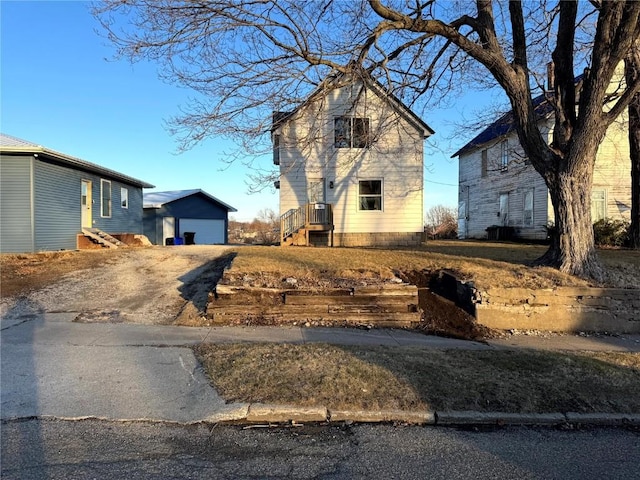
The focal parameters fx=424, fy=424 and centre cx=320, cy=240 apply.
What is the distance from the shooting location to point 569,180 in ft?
30.1

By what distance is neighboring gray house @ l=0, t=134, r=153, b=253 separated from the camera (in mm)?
14703

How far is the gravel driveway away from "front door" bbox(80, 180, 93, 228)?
23.1 feet

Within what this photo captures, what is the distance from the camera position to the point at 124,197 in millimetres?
22703

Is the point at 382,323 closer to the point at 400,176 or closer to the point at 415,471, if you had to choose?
the point at 415,471

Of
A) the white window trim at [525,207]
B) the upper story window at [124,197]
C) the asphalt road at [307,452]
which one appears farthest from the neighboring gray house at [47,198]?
the white window trim at [525,207]

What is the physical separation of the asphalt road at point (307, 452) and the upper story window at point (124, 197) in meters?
20.5

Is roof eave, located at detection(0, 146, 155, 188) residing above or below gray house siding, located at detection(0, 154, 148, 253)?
above

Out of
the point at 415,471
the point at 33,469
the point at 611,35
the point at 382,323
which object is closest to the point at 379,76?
the point at 611,35

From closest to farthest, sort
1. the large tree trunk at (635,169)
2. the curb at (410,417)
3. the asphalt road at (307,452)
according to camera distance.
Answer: the asphalt road at (307,452), the curb at (410,417), the large tree trunk at (635,169)

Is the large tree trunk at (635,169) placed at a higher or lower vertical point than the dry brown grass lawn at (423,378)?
higher

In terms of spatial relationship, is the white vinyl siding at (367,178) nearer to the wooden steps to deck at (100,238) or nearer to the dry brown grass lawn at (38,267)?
the wooden steps to deck at (100,238)

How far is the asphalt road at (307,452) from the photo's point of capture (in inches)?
121

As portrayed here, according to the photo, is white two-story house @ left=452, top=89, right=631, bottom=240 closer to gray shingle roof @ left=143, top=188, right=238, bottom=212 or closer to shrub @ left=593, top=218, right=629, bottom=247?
shrub @ left=593, top=218, right=629, bottom=247

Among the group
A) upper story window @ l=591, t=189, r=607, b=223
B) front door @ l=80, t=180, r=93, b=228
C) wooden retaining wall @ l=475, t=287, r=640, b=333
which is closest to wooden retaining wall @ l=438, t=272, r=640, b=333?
wooden retaining wall @ l=475, t=287, r=640, b=333
